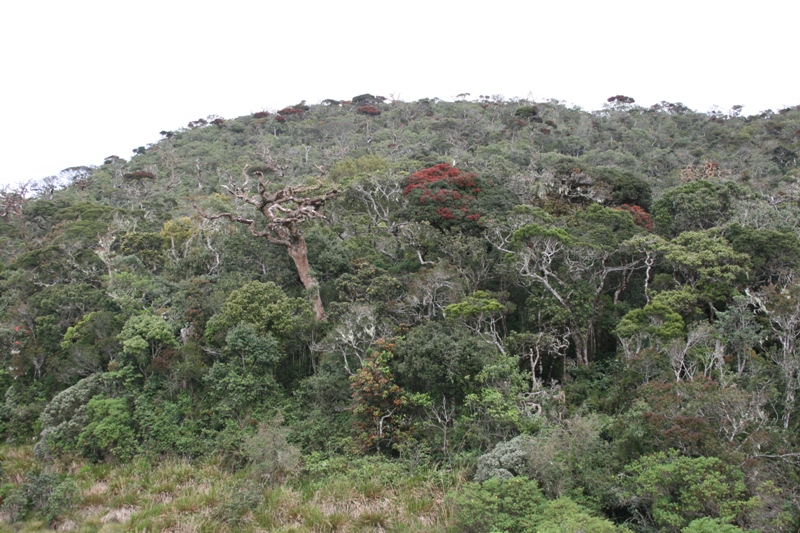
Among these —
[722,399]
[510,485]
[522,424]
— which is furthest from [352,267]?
[722,399]

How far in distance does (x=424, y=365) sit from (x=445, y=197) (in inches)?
348

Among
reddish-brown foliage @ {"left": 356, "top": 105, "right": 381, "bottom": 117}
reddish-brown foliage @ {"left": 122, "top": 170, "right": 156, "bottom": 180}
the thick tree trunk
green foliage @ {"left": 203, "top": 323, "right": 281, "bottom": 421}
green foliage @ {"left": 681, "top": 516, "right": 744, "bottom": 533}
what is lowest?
green foliage @ {"left": 681, "top": 516, "right": 744, "bottom": 533}

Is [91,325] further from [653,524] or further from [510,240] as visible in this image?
[653,524]

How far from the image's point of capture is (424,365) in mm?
11805

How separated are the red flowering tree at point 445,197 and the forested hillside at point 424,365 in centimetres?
10

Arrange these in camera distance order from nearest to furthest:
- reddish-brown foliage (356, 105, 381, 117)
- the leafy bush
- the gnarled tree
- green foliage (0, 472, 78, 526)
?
the leafy bush, green foliage (0, 472, 78, 526), the gnarled tree, reddish-brown foliage (356, 105, 381, 117)

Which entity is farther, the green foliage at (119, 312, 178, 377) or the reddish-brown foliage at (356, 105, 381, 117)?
the reddish-brown foliage at (356, 105, 381, 117)

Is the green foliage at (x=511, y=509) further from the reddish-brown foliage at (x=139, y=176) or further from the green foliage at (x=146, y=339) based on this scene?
the reddish-brown foliage at (x=139, y=176)

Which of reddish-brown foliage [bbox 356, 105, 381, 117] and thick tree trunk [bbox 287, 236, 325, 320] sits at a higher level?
reddish-brown foliage [bbox 356, 105, 381, 117]

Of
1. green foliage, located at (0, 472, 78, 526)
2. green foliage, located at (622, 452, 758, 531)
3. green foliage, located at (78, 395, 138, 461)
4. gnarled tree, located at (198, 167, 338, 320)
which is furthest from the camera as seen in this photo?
gnarled tree, located at (198, 167, 338, 320)

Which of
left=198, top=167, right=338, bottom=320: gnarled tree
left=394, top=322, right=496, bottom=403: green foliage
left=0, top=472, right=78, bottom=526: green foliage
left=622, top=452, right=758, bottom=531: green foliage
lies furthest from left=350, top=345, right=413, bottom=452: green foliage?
left=0, top=472, right=78, bottom=526: green foliage

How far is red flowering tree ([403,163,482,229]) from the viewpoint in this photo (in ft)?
59.9

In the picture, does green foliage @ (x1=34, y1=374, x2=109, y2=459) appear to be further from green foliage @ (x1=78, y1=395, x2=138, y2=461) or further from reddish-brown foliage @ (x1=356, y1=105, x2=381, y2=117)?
reddish-brown foliage @ (x1=356, y1=105, x2=381, y2=117)

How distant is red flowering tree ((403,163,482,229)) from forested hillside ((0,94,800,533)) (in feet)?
0.34
